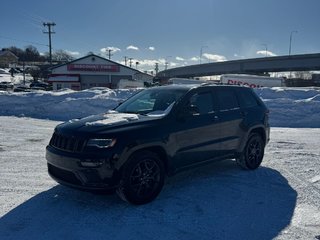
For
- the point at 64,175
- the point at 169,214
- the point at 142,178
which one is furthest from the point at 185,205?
the point at 64,175

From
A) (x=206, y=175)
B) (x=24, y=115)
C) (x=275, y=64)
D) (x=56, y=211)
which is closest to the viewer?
(x=56, y=211)

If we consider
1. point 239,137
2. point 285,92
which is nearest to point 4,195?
point 239,137

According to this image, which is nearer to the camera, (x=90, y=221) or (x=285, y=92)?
(x=90, y=221)

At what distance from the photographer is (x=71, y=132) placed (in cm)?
484

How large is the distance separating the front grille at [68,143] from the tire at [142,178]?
26.8 inches

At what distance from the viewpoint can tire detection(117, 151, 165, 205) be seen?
15.5 ft

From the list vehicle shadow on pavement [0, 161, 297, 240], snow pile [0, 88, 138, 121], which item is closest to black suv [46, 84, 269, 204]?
vehicle shadow on pavement [0, 161, 297, 240]

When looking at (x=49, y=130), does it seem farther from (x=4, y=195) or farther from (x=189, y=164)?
(x=189, y=164)

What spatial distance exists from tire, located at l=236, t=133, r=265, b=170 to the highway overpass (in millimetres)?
59268

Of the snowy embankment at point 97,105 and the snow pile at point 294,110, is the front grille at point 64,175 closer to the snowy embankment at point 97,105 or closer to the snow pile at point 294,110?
the snowy embankment at point 97,105

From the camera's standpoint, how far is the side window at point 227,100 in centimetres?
638

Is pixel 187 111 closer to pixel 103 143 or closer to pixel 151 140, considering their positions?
pixel 151 140

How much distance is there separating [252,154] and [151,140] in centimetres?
288

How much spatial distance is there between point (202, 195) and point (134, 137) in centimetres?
156
